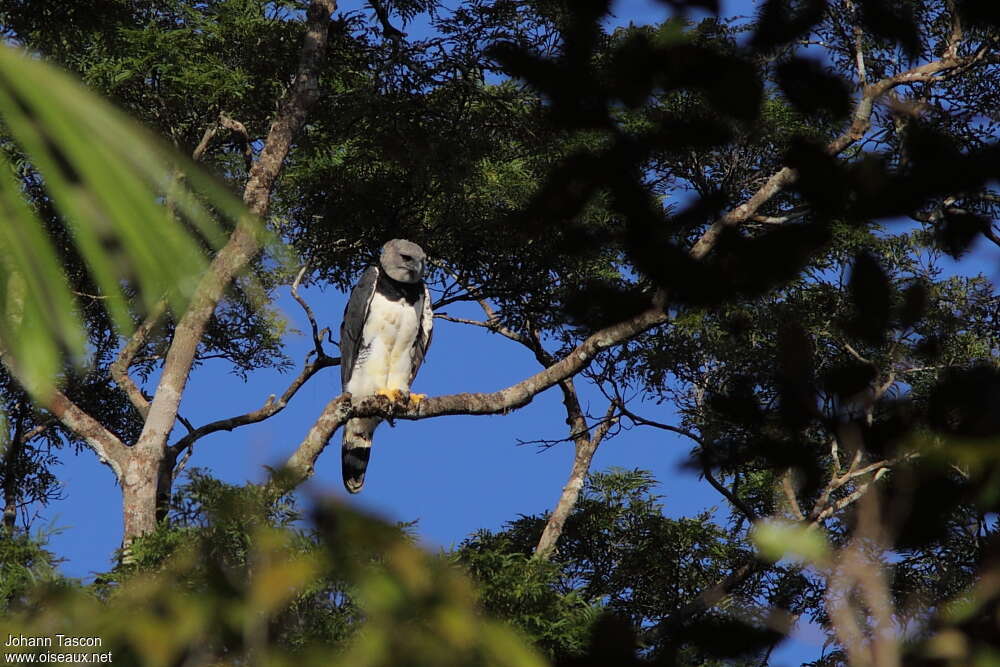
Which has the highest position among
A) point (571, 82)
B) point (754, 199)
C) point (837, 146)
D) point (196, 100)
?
point (196, 100)

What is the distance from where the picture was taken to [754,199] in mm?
6238

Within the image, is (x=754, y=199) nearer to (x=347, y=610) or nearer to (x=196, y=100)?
(x=347, y=610)

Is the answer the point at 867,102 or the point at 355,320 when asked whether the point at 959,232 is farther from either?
the point at 355,320

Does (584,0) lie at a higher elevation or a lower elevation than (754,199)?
lower

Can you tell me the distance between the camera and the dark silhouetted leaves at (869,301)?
192 cm

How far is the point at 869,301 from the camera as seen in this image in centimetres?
192

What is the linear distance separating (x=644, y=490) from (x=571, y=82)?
23.5ft

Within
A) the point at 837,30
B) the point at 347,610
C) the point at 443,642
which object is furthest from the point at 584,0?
the point at 837,30

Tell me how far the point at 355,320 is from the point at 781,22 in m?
5.38

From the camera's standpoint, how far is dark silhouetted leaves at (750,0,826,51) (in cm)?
229

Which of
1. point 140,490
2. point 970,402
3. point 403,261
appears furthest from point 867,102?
point 140,490

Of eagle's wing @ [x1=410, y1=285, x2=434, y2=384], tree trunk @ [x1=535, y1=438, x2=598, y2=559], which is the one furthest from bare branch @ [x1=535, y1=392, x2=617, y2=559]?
eagle's wing @ [x1=410, y1=285, x2=434, y2=384]

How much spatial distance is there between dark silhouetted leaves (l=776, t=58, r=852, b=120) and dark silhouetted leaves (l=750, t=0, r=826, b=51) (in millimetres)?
86

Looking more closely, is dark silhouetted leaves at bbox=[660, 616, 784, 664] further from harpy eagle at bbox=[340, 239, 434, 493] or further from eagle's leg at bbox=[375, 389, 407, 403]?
harpy eagle at bbox=[340, 239, 434, 493]
